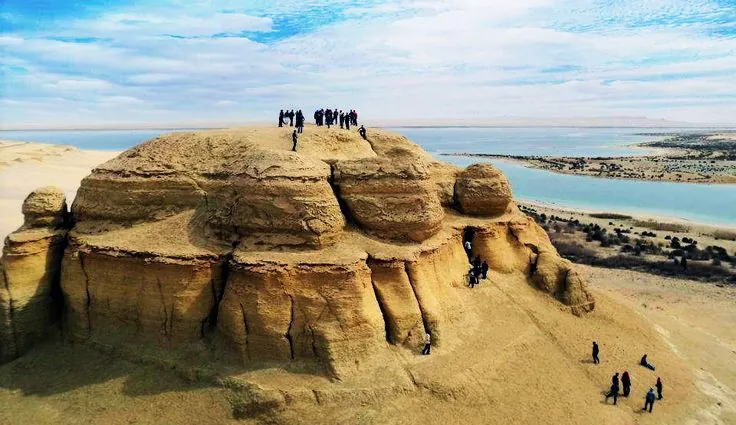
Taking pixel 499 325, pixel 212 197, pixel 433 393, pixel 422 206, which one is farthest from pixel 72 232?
pixel 499 325

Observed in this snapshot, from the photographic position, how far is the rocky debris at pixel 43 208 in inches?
722

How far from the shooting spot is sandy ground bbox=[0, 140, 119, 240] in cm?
4556

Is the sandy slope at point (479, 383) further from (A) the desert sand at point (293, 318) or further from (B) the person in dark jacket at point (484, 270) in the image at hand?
(B) the person in dark jacket at point (484, 270)

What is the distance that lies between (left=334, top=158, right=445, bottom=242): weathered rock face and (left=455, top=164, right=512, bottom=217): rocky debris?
491 centimetres

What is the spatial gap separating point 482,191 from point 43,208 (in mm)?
15863

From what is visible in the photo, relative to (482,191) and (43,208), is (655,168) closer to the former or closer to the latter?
(482,191)

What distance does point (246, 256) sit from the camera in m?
15.5

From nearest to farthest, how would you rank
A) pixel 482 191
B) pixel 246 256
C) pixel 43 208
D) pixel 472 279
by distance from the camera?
pixel 246 256, pixel 43 208, pixel 472 279, pixel 482 191

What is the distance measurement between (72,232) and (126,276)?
3244 millimetres

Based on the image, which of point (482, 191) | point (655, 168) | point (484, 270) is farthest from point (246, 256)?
point (655, 168)

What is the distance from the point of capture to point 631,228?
51375 millimetres

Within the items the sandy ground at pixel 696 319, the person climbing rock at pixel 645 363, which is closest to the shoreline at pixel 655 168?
the sandy ground at pixel 696 319

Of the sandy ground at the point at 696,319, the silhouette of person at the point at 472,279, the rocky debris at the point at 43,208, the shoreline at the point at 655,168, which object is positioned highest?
the rocky debris at the point at 43,208

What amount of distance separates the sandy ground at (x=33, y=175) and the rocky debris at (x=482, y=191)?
32423 mm
